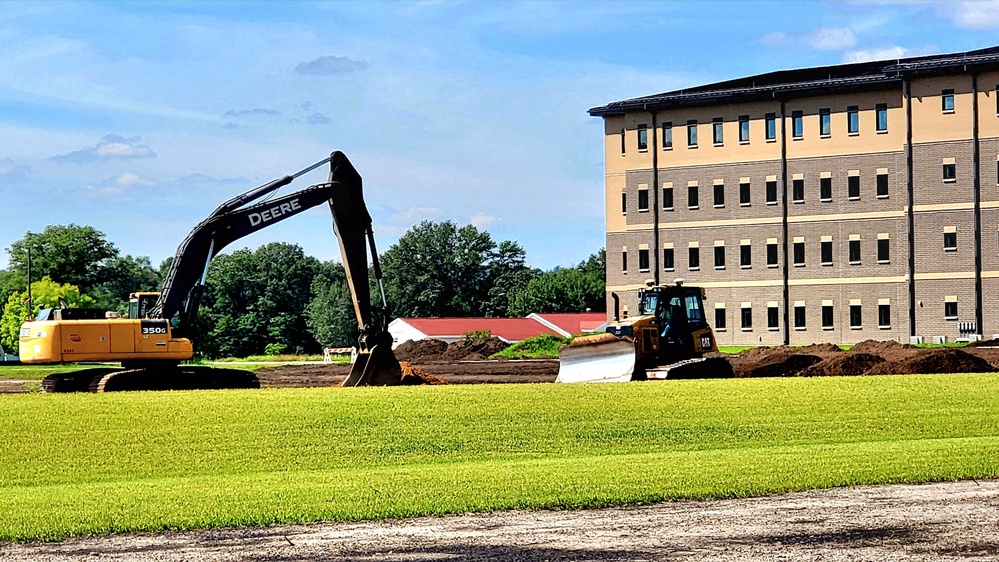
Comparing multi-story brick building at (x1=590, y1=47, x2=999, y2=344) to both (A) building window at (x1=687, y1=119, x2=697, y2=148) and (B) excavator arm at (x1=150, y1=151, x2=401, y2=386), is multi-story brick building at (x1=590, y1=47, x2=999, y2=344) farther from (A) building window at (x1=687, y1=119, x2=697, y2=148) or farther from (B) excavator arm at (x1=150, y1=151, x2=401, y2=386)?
(B) excavator arm at (x1=150, y1=151, x2=401, y2=386)

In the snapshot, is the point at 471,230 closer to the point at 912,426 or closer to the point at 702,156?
the point at 702,156

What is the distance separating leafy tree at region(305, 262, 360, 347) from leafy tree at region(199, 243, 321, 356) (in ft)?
12.3

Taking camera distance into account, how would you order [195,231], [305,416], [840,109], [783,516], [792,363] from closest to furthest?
[783,516] < [305,416] < [195,231] < [792,363] < [840,109]

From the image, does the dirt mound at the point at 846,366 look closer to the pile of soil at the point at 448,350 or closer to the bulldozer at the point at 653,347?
the bulldozer at the point at 653,347

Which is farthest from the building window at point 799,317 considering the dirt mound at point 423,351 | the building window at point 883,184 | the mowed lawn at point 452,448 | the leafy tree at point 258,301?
the leafy tree at point 258,301

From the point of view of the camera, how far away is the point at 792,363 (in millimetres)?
46250

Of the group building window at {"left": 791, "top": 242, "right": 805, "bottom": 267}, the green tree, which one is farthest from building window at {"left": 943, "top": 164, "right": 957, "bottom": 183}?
the green tree

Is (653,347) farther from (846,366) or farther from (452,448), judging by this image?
(452,448)

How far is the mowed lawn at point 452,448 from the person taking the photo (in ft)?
54.5

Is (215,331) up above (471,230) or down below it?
below

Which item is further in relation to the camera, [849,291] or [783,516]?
[849,291]

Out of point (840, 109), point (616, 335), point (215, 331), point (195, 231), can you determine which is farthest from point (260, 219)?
point (215, 331)

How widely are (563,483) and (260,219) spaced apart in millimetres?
20276

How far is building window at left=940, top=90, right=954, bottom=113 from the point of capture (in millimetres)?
75938
